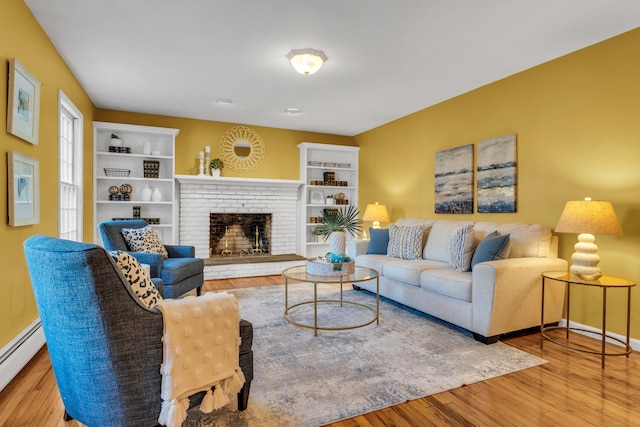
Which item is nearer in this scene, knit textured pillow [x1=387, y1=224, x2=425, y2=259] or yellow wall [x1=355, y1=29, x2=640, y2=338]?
yellow wall [x1=355, y1=29, x2=640, y2=338]

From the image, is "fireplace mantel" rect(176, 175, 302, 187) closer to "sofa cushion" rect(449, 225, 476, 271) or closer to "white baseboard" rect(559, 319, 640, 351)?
"sofa cushion" rect(449, 225, 476, 271)

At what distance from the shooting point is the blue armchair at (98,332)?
133 cm

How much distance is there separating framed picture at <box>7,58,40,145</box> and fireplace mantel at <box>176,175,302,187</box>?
275 cm

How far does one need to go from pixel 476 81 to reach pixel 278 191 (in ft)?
11.7

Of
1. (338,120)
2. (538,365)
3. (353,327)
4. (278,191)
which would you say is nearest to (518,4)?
(538,365)

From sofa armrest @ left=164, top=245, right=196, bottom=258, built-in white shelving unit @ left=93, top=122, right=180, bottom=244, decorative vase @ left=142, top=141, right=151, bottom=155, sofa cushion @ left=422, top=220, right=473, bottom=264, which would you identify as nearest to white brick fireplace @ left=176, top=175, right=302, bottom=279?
built-in white shelving unit @ left=93, top=122, right=180, bottom=244

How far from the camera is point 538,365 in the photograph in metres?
2.52

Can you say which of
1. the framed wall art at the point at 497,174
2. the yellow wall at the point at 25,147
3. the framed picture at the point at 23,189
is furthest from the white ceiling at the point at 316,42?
the framed picture at the point at 23,189

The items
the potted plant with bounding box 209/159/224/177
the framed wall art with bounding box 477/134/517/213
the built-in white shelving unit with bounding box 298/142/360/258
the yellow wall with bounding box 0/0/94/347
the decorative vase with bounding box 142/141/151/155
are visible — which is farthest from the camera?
the built-in white shelving unit with bounding box 298/142/360/258

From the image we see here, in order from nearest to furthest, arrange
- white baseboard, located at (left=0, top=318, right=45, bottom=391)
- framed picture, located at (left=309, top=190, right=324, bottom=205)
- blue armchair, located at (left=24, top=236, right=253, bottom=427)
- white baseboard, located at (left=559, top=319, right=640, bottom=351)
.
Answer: blue armchair, located at (left=24, top=236, right=253, bottom=427) < white baseboard, located at (left=0, top=318, right=45, bottom=391) < white baseboard, located at (left=559, top=319, right=640, bottom=351) < framed picture, located at (left=309, top=190, right=324, bottom=205)

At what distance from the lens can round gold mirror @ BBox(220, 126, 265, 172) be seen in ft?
19.6

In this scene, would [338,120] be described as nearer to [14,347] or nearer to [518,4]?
[518,4]

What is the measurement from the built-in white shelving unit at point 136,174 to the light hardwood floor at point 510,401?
3.09 m

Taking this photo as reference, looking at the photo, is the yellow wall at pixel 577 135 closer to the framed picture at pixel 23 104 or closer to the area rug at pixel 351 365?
the area rug at pixel 351 365
